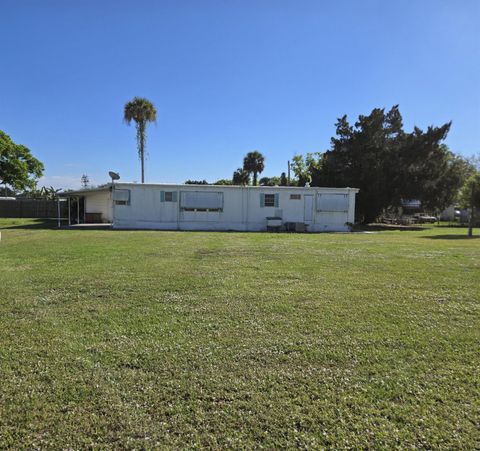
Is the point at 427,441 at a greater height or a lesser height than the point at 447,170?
lesser

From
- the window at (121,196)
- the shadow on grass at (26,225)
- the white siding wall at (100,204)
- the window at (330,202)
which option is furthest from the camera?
the white siding wall at (100,204)

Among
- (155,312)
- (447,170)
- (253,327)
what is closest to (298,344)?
(253,327)

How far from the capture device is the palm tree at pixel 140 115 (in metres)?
28.4

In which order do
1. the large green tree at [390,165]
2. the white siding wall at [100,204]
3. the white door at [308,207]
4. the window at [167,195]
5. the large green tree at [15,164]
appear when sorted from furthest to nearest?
the large green tree at [15,164] → the large green tree at [390,165] → the white siding wall at [100,204] → the white door at [308,207] → the window at [167,195]

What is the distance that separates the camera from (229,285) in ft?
18.6

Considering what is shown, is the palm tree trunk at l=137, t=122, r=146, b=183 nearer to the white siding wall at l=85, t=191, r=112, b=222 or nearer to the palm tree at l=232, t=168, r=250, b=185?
the white siding wall at l=85, t=191, r=112, b=222

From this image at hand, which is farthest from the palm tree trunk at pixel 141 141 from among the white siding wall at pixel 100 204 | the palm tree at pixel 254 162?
the palm tree at pixel 254 162

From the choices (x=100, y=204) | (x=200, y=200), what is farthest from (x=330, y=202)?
(x=100, y=204)

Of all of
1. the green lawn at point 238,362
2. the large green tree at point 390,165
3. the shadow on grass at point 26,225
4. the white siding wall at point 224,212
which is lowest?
the green lawn at point 238,362

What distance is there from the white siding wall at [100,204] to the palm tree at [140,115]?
5.55 meters

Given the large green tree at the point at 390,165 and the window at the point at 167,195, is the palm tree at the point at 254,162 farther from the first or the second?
the window at the point at 167,195

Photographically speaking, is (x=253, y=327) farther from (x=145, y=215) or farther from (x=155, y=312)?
(x=145, y=215)

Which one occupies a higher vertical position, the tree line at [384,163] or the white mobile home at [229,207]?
the tree line at [384,163]

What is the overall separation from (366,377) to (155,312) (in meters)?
2.52
